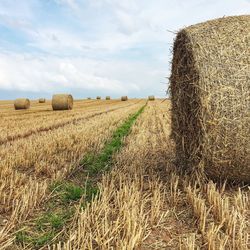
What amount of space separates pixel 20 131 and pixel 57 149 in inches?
154

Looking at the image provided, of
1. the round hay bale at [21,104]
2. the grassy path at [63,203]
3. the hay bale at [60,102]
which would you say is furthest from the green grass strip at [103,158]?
the round hay bale at [21,104]

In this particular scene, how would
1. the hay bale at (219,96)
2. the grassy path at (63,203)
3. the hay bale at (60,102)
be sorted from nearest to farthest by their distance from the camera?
1. the grassy path at (63,203)
2. the hay bale at (219,96)
3. the hay bale at (60,102)

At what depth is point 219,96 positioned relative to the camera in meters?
5.54

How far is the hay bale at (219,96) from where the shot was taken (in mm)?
5547

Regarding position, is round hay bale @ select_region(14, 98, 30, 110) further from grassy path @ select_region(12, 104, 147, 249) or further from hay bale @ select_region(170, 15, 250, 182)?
hay bale @ select_region(170, 15, 250, 182)

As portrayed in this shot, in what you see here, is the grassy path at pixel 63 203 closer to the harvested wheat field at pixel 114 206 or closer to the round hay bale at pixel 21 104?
the harvested wheat field at pixel 114 206

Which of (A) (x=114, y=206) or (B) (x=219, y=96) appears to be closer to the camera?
(A) (x=114, y=206)

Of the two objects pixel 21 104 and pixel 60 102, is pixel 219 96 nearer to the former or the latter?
pixel 60 102

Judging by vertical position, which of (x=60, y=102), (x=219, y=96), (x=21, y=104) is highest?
(x=219, y=96)

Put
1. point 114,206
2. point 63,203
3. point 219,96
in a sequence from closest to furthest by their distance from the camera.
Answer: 1. point 114,206
2. point 63,203
3. point 219,96

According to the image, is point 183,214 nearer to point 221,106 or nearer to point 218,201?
point 218,201

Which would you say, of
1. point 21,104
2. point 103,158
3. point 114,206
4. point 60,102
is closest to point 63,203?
point 114,206

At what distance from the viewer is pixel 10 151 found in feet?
29.1

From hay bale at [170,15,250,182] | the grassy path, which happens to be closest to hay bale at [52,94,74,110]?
the grassy path
